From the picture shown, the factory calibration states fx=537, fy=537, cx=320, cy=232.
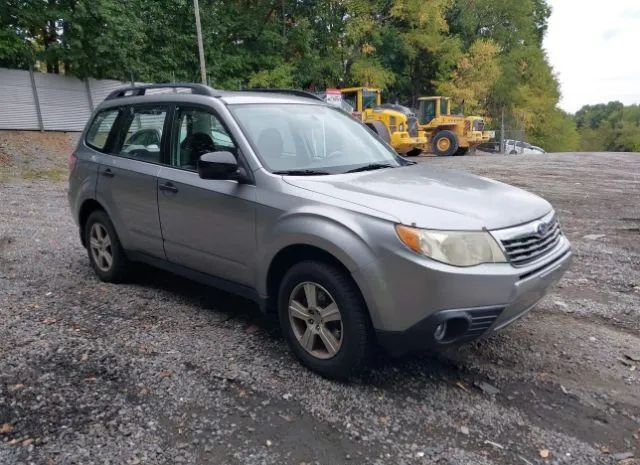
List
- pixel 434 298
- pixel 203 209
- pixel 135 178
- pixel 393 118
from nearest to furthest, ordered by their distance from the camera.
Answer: pixel 434 298
pixel 203 209
pixel 135 178
pixel 393 118

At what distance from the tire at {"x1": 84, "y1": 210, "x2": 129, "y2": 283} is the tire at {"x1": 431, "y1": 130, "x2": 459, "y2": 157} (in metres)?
20.6

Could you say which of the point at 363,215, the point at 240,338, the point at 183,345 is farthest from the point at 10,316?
the point at 363,215

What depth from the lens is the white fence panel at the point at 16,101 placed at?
1822 cm

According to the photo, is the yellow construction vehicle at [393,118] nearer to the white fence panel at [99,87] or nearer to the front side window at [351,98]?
the front side window at [351,98]

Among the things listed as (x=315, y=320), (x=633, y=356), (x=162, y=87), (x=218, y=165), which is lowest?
(x=633, y=356)

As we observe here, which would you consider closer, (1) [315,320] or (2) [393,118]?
(1) [315,320]

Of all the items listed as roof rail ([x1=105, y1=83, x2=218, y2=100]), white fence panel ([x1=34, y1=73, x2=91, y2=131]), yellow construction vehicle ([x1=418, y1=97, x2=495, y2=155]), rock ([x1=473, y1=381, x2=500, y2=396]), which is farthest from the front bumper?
yellow construction vehicle ([x1=418, y1=97, x2=495, y2=155])

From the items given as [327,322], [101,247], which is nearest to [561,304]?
[327,322]

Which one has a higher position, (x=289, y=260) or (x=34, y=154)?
(x=34, y=154)

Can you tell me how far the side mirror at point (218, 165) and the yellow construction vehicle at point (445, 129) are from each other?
69.2ft

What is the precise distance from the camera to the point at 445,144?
79.4 feet

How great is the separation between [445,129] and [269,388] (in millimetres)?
22778

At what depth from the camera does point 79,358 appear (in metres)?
3.60

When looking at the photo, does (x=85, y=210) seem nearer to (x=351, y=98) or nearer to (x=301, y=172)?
(x=301, y=172)
